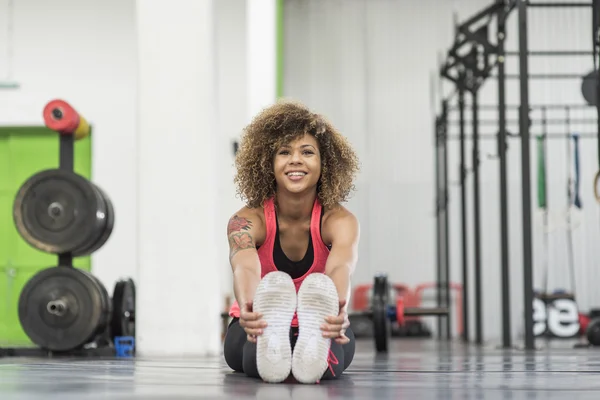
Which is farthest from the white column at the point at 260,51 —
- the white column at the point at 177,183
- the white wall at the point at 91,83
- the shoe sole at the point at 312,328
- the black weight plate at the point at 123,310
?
the shoe sole at the point at 312,328

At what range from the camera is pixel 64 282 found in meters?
4.61

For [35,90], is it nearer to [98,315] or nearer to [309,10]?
[309,10]

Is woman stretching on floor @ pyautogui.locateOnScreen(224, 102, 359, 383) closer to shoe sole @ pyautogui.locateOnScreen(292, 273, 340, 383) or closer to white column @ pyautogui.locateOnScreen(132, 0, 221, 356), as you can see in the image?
shoe sole @ pyautogui.locateOnScreen(292, 273, 340, 383)

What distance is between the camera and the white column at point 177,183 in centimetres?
452

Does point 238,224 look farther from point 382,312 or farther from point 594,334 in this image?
point 594,334

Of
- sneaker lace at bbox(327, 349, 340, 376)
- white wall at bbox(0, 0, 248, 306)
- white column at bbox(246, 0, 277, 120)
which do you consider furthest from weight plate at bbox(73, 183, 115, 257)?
white wall at bbox(0, 0, 248, 306)

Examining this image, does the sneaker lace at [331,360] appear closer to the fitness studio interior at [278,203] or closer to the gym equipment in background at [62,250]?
the fitness studio interior at [278,203]

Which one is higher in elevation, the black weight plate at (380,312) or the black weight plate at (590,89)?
the black weight plate at (590,89)

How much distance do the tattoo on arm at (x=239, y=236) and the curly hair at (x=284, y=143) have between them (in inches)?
5.2

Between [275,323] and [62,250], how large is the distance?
8.29ft

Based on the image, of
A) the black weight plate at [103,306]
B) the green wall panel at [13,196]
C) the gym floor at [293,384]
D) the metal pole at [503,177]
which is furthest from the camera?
the green wall panel at [13,196]

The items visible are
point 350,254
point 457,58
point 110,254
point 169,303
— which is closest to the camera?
point 350,254

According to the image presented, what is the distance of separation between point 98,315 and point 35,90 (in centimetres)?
547

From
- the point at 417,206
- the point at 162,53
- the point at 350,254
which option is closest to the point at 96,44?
the point at 417,206
